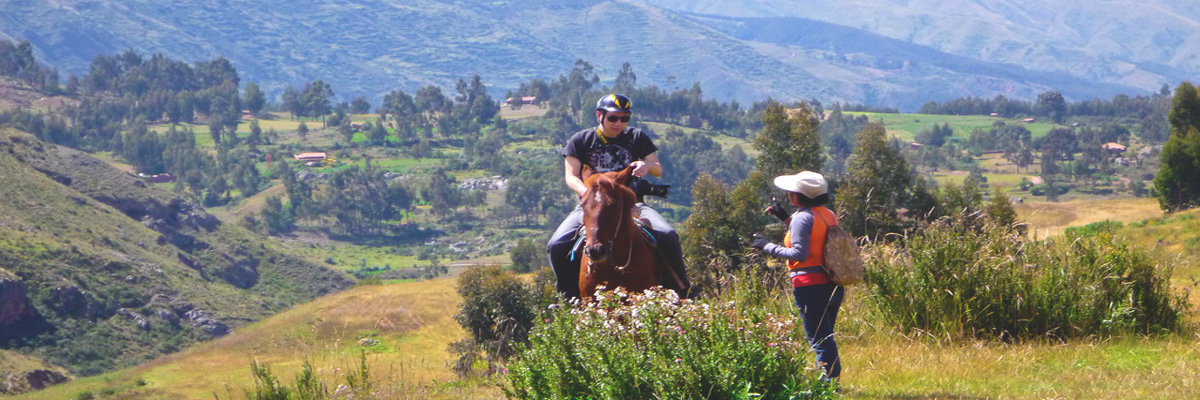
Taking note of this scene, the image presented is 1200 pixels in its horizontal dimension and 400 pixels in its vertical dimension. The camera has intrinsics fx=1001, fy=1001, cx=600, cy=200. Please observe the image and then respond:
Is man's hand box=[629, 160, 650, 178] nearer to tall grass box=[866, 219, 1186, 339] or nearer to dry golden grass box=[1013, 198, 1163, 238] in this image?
tall grass box=[866, 219, 1186, 339]

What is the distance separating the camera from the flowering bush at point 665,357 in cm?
586

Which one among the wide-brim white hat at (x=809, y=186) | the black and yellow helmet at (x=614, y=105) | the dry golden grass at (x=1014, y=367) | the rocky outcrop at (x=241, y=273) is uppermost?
the black and yellow helmet at (x=614, y=105)

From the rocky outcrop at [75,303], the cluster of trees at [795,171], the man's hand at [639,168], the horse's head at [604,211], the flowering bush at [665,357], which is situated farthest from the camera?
the rocky outcrop at [75,303]

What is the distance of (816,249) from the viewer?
7.09 metres

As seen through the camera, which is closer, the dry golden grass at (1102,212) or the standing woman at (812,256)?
the standing woman at (812,256)

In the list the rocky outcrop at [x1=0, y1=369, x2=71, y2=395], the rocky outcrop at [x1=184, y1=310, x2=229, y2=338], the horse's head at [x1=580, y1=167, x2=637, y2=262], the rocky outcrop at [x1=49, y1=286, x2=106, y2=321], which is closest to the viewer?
the horse's head at [x1=580, y1=167, x2=637, y2=262]

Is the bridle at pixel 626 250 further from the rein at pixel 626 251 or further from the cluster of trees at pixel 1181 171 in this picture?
the cluster of trees at pixel 1181 171

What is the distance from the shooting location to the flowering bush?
5.86 meters

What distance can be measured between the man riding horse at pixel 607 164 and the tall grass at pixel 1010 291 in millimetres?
2147

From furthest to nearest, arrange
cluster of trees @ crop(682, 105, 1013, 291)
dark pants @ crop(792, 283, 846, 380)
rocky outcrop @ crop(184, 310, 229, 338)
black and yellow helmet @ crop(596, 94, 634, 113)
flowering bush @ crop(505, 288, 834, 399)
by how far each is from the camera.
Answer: rocky outcrop @ crop(184, 310, 229, 338) < cluster of trees @ crop(682, 105, 1013, 291) < black and yellow helmet @ crop(596, 94, 634, 113) < dark pants @ crop(792, 283, 846, 380) < flowering bush @ crop(505, 288, 834, 399)

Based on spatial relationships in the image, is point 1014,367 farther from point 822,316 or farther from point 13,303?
point 13,303

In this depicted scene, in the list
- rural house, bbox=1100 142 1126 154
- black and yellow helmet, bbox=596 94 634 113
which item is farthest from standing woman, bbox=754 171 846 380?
rural house, bbox=1100 142 1126 154

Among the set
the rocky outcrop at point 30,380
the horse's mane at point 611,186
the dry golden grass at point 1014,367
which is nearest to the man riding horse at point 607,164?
the horse's mane at point 611,186

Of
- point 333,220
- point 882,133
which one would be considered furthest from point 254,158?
point 882,133
